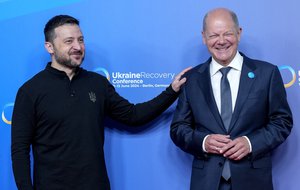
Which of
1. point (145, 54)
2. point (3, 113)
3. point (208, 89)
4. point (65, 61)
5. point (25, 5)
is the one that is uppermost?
Answer: point (25, 5)

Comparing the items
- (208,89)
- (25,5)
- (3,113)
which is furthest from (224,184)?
(25,5)

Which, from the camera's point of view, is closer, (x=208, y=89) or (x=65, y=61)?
(x=208, y=89)

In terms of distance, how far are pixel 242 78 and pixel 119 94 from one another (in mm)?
743

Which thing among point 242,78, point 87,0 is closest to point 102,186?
point 242,78

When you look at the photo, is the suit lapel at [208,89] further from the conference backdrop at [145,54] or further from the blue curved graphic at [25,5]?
the blue curved graphic at [25,5]

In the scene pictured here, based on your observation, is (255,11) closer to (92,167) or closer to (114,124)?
(114,124)

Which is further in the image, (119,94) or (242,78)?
(119,94)

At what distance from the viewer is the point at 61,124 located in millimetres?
2041

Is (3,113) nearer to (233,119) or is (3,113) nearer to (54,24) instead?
(54,24)

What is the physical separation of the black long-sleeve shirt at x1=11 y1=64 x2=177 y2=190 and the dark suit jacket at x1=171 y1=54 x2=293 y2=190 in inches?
17.5

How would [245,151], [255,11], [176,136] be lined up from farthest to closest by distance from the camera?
1. [255,11]
2. [176,136]
3. [245,151]

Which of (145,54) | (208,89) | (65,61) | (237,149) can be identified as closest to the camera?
(237,149)

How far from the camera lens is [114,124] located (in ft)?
7.95

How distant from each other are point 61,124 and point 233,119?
79 centimetres
